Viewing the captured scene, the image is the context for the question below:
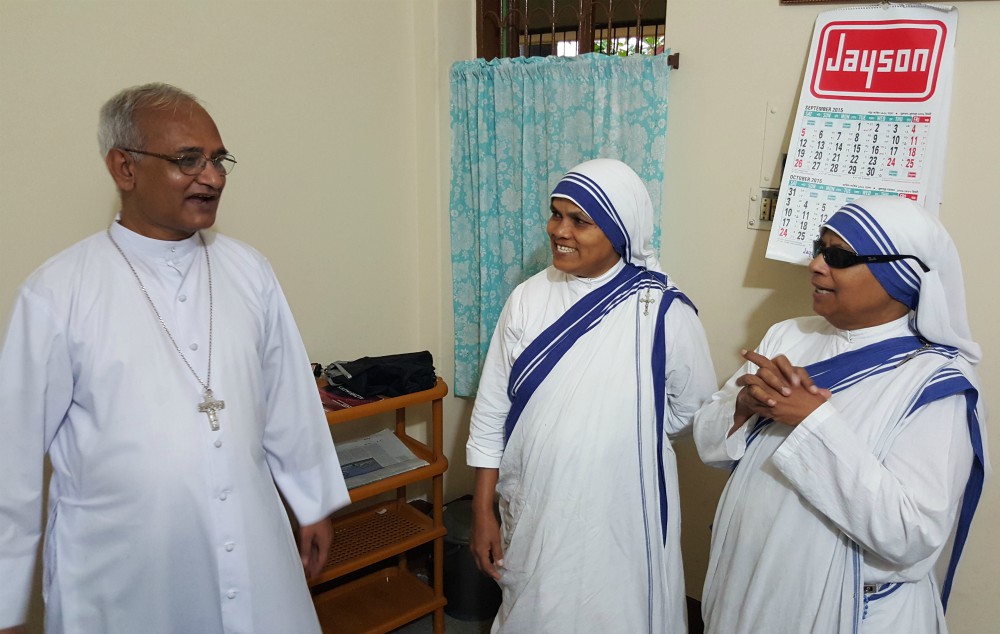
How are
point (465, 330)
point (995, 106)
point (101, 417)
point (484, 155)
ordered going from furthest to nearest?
point (465, 330) < point (484, 155) < point (995, 106) < point (101, 417)

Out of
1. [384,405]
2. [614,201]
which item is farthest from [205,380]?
[614,201]

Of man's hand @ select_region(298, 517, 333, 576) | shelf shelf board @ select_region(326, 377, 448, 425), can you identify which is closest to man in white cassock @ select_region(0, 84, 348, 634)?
man's hand @ select_region(298, 517, 333, 576)

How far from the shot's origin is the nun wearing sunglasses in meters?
1.33

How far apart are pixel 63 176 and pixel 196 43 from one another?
56 centimetres

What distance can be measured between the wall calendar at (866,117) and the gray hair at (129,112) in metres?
1.52

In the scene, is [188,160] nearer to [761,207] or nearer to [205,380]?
[205,380]

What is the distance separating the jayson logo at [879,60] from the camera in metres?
1.79

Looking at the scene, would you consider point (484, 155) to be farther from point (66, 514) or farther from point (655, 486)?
point (66, 514)

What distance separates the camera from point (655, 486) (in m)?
1.77

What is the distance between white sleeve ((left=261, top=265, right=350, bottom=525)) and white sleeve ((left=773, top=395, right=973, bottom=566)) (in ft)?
3.39

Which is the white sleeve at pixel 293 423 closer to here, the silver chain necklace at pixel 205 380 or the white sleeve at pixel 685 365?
the silver chain necklace at pixel 205 380

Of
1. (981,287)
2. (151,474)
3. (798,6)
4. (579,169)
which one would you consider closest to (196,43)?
(579,169)

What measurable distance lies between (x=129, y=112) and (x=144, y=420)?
0.59 metres

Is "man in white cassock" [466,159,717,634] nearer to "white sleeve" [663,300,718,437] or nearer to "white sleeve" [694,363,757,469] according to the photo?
"white sleeve" [663,300,718,437]
